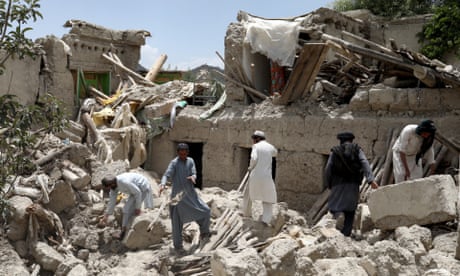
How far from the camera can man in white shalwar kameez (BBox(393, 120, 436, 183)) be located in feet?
23.5

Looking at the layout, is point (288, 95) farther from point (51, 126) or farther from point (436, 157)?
point (51, 126)

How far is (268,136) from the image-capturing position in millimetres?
10586

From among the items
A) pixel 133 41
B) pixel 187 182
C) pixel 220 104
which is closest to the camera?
pixel 187 182

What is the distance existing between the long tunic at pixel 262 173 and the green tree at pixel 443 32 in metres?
10.9

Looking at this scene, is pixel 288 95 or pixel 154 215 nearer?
pixel 154 215

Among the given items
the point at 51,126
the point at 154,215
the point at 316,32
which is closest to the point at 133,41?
the point at 316,32

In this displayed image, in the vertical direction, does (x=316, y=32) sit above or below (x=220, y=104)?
above

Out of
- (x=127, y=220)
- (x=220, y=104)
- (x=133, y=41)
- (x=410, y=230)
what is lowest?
(x=127, y=220)

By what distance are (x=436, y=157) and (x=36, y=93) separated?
8.06 metres

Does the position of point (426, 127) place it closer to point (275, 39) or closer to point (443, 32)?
point (275, 39)

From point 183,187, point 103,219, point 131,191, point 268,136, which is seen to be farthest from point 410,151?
A: point 103,219

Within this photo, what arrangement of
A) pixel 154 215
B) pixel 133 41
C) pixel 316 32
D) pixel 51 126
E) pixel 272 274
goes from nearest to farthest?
pixel 51 126 → pixel 272 274 → pixel 154 215 → pixel 316 32 → pixel 133 41

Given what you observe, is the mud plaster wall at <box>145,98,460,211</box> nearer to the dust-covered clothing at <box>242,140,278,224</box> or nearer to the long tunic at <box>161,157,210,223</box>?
the dust-covered clothing at <box>242,140,278,224</box>

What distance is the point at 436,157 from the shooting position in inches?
333
